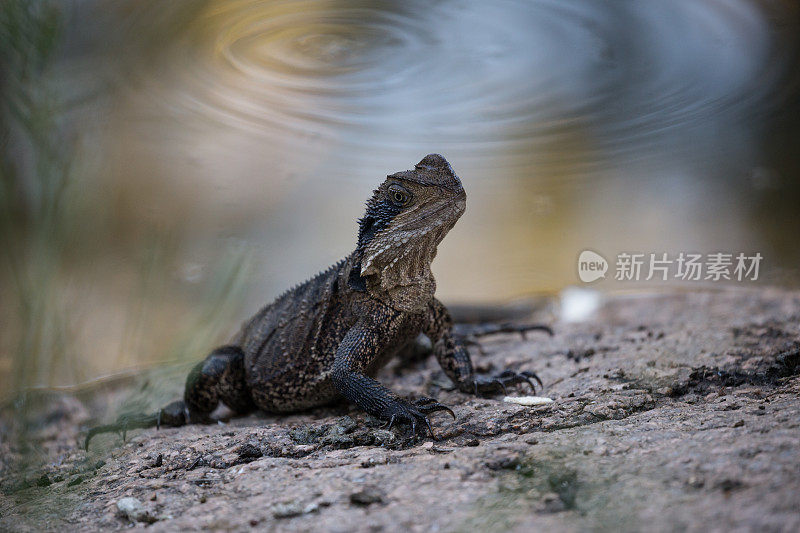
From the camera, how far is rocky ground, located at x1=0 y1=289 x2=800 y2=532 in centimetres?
190

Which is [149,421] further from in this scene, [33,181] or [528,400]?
[528,400]

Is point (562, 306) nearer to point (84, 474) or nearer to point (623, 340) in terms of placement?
point (623, 340)

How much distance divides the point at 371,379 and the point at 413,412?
357mm

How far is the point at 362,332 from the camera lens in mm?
3482

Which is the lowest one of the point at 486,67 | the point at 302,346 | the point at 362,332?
the point at 302,346

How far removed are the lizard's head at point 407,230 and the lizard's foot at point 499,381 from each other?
1.92 feet

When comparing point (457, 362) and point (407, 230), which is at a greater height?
point (407, 230)

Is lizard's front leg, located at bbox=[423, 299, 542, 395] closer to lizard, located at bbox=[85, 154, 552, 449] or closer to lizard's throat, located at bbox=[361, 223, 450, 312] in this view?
lizard, located at bbox=[85, 154, 552, 449]

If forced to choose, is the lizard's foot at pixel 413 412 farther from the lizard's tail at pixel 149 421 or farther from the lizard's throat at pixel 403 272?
the lizard's tail at pixel 149 421

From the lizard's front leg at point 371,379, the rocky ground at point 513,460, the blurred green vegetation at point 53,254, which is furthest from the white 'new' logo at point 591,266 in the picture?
the blurred green vegetation at point 53,254

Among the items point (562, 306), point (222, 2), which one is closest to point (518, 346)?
point (562, 306)

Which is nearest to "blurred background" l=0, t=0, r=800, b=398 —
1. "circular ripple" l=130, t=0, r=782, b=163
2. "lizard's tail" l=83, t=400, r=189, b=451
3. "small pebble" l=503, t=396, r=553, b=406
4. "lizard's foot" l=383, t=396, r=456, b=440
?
"circular ripple" l=130, t=0, r=782, b=163

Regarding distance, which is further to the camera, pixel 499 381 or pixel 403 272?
pixel 499 381

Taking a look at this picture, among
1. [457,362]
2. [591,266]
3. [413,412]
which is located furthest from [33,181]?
[591,266]
